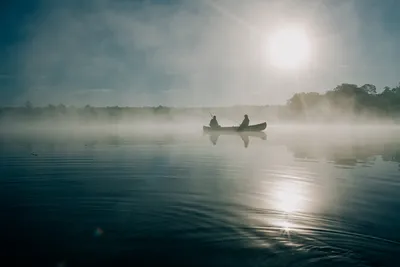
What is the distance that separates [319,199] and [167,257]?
7446mm

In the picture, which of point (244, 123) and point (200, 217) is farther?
point (244, 123)

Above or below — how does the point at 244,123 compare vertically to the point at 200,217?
above

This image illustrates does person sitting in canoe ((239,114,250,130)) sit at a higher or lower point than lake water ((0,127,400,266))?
higher

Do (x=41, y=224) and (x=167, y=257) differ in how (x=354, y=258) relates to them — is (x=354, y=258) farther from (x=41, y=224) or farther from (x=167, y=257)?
(x=41, y=224)

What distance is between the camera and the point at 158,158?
1064 inches

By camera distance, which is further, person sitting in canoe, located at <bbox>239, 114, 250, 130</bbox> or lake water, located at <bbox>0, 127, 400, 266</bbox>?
person sitting in canoe, located at <bbox>239, 114, 250, 130</bbox>

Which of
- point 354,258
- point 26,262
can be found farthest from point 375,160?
point 26,262

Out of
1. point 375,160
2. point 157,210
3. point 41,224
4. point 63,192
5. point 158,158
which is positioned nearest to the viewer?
point 41,224

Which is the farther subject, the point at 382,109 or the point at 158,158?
the point at 382,109

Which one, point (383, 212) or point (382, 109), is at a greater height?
point (382, 109)

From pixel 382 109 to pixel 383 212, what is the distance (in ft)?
516

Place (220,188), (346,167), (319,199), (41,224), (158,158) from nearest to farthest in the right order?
(41,224) → (319,199) → (220,188) → (346,167) → (158,158)

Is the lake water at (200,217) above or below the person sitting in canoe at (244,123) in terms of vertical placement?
below

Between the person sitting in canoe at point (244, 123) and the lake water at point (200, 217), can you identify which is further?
the person sitting in canoe at point (244, 123)
